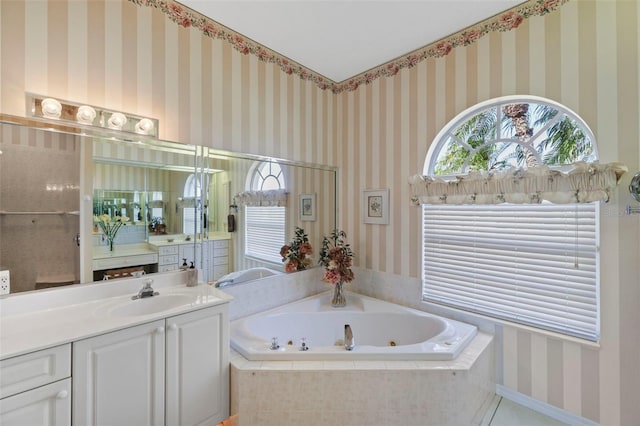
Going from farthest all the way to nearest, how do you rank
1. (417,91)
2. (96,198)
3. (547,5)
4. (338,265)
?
(338,265) < (417,91) < (547,5) < (96,198)

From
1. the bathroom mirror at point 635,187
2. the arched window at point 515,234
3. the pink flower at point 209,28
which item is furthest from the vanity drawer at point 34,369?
the bathroom mirror at point 635,187

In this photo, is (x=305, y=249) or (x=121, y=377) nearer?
(x=121, y=377)

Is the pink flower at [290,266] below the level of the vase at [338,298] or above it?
above

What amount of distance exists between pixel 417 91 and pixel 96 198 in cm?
263

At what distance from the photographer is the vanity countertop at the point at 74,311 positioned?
47.0 inches

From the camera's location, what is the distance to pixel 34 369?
3.72 feet

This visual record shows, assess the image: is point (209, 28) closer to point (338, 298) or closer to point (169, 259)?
point (169, 259)

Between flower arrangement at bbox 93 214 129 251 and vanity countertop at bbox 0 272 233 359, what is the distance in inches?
11.1

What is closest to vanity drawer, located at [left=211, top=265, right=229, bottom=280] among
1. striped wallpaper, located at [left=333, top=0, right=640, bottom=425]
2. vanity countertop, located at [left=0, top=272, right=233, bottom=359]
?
vanity countertop, located at [left=0, top=272, right=233, bottom=359]

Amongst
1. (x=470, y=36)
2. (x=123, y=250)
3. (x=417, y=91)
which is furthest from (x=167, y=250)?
(x=470, y=36)

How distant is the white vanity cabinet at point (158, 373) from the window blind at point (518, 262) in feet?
6.12

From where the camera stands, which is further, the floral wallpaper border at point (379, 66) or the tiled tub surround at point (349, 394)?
the floral wallpaper border at point (379, 66)

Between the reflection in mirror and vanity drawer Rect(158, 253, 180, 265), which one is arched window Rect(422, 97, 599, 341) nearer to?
vanity drawer Rect(158, 253, 180, 265)

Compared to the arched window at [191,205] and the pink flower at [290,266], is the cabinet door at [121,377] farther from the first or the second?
the pink flower at [290,266]
